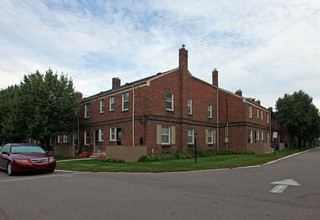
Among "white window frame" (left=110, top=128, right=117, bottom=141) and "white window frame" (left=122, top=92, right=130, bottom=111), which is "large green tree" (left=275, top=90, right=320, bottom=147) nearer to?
"white window frame" (left=122, top=92, right=130, bottom=111)

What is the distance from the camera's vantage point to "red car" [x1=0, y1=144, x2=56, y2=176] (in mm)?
11883

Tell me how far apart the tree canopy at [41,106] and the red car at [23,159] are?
1008cm

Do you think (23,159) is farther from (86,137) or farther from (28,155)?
(86,137)

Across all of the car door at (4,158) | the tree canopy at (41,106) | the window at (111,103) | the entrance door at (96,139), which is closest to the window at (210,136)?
the window at (111,103)

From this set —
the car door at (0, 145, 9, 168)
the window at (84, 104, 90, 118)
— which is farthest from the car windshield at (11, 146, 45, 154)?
the window at (84, 104, 90, 118)

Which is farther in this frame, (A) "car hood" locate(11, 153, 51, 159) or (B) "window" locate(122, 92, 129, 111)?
(B) "window" locate(122, 92, 129, 111)

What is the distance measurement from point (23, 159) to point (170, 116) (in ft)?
44.1

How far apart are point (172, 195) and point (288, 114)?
117 feet

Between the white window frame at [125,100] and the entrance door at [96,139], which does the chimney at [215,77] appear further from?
the entrance door at [96,139]

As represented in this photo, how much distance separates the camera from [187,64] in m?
25.1

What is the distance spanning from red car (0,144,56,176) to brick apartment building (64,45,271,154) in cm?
900

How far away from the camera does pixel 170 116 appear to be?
2311cm

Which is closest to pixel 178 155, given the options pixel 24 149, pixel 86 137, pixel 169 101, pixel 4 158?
pixel 169 101

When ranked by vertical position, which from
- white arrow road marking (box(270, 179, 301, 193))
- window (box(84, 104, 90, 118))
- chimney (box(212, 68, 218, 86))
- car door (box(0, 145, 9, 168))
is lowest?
white arrow road marking (box(270, 179, 301, 193))
